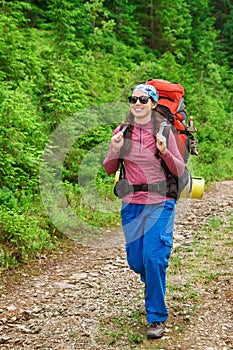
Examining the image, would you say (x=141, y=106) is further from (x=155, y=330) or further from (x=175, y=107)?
(x=155, y=330)

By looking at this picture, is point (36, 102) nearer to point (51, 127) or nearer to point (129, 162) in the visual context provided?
point (51, 127)

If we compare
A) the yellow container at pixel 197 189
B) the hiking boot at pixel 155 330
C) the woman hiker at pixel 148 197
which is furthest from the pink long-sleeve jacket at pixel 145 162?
the hiking boot at pixel 155 330

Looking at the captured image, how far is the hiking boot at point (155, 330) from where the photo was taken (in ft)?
15.2

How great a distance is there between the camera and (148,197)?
4637 mm

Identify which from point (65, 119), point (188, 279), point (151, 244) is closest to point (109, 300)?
point (188, 279)

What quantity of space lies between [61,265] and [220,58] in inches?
1070

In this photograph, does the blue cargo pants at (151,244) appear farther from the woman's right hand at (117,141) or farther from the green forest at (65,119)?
the green forest at (65,119)

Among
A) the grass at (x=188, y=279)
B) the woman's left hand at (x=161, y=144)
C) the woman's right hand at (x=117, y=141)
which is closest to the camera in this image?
the woman's left hand at (x=161, y=144)

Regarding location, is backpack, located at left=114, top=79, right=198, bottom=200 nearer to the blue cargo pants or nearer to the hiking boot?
the blue cargo pants

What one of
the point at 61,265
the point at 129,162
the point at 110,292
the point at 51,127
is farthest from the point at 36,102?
the point at 129,162

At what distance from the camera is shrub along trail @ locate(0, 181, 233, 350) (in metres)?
4.70

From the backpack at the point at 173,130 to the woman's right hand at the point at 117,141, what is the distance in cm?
21

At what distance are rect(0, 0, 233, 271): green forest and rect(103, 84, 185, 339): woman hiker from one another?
8.34 ft

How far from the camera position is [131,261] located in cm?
475
